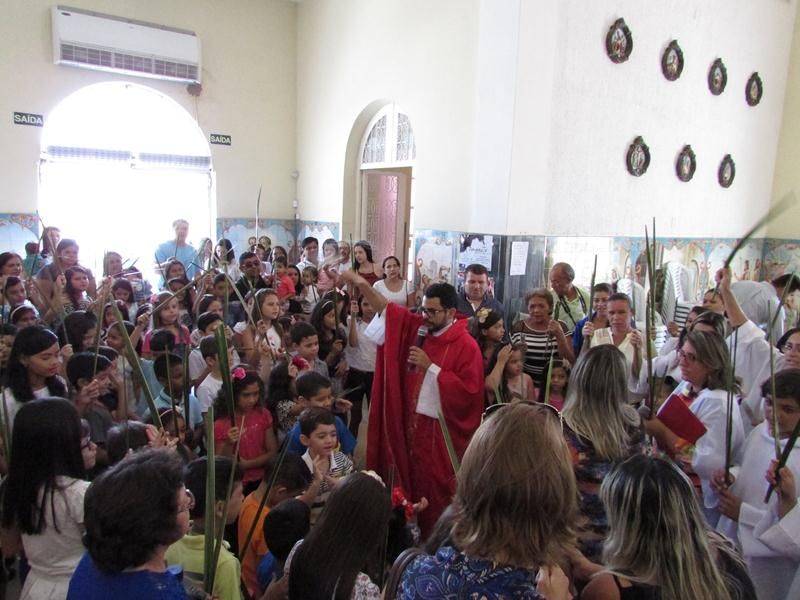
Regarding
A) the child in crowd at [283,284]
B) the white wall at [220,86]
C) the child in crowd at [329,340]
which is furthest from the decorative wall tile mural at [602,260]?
the white wall at [220,86]

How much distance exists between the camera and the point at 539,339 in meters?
3.25

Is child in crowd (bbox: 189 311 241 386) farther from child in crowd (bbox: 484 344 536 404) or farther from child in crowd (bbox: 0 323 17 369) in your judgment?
child in crowd (bbox: 484 344 536 404)

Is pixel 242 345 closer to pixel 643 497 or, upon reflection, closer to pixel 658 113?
pixel 643 497

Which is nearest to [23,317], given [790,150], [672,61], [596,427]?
[596,427]

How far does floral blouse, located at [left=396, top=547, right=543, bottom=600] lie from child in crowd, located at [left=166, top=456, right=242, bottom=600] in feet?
1.27

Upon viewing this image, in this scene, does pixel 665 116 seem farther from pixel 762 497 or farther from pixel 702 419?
pixel 762 497

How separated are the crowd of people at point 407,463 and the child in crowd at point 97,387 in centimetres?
1

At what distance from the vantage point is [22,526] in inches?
57.1

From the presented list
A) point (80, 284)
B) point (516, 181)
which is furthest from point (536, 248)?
point (80, 284)

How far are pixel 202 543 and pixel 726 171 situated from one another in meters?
6.76

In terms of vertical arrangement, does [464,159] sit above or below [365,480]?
above

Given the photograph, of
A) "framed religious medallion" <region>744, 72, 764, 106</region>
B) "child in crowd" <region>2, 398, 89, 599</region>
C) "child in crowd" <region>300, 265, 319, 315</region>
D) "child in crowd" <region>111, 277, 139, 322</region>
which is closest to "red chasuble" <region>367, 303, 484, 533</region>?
"child in crowd" <region>2, 398, 89, 599</region>

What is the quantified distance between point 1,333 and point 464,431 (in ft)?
6.50

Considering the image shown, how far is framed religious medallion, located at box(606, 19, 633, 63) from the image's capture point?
5145mm
